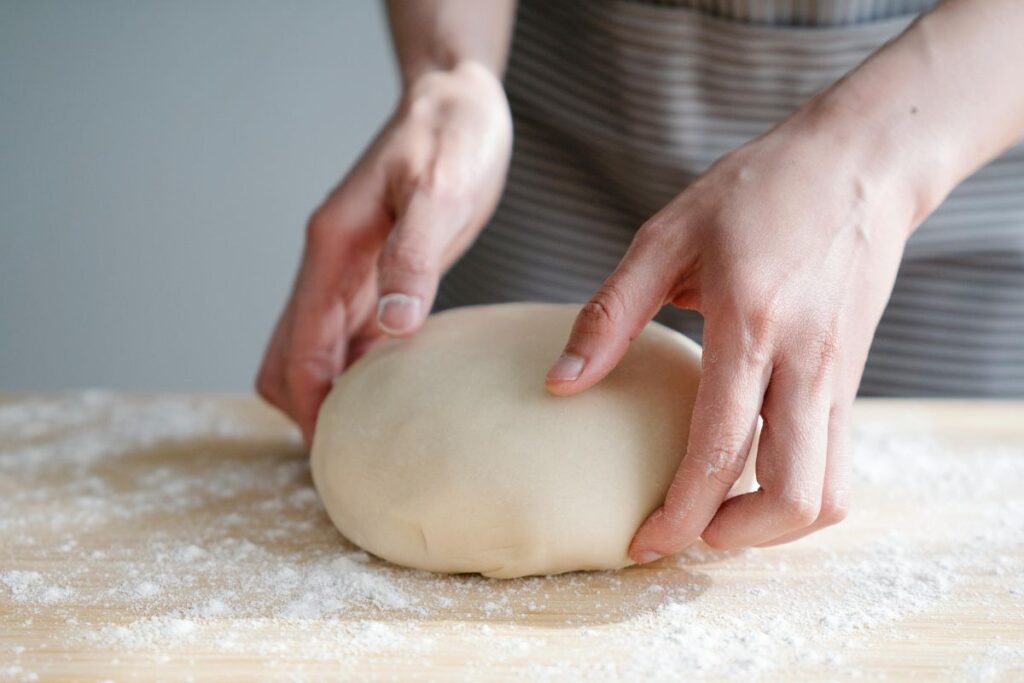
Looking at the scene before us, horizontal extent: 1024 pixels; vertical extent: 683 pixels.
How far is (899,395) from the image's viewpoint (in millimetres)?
1548

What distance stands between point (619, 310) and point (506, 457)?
17cm

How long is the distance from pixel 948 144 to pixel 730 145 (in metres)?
0.49

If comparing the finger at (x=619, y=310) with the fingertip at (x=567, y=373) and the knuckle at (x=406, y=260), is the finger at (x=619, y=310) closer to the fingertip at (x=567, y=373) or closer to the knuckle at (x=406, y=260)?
the fingertip at (x=567, y=373)

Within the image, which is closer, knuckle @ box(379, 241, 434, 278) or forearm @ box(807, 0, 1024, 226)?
forearm @ box(807, 0, 1024, 226)

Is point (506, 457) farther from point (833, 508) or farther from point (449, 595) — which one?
point (833, 508)

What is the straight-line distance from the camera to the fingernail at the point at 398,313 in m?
1.09

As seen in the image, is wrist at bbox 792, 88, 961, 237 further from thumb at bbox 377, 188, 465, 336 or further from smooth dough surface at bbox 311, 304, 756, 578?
thumb at bbox 377, 188, 465, 336

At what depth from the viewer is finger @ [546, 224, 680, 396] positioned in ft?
2.93

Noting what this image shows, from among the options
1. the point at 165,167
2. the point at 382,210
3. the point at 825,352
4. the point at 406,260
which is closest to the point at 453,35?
the point at 382,210

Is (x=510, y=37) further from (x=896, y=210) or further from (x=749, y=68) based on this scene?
(x=896, y=210)

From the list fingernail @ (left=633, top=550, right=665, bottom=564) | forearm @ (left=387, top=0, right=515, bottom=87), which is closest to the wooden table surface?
fingernail @ (left=633, top=550, right=665, bottom=564)

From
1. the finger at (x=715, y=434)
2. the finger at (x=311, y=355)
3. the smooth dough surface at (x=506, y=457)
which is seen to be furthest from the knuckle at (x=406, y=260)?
the finger at (x=715, y=434)

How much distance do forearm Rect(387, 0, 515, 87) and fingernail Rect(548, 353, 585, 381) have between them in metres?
0.62

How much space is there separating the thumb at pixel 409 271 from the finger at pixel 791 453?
400mm
